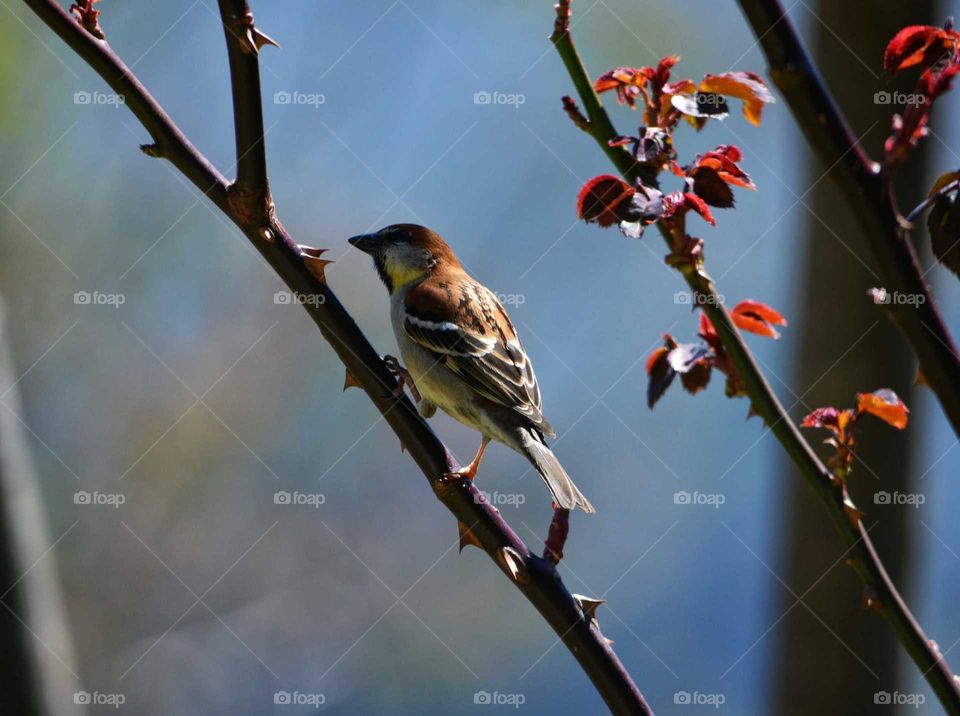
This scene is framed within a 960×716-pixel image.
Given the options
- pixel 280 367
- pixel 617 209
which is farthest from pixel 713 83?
pixel 280 367

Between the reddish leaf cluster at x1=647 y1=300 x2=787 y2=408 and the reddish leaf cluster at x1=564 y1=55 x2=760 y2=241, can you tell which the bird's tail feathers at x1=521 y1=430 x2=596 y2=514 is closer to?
the reddish leaf cluster at x1=647 y1=300 x2=787 y2=408

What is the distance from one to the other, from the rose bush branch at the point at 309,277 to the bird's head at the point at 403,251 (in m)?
2.54

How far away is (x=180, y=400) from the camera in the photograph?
25.6 ft

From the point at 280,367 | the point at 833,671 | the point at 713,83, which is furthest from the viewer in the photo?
the point at 280,367

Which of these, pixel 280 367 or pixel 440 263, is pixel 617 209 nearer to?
pixel 440 263

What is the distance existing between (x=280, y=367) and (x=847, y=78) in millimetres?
4796

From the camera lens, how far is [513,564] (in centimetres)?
242

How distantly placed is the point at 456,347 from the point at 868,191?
3.02 m

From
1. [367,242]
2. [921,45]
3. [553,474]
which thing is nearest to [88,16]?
[921,45]

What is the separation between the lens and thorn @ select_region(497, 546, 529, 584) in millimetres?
2408

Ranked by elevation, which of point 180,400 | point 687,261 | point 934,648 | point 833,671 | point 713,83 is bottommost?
point 833,671

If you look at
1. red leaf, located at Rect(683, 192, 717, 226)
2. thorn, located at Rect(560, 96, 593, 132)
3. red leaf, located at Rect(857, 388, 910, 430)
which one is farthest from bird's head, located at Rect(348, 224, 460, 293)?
red leaf, located at Rect(857, 388, 910, 430)

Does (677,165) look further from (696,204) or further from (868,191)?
(868,191)

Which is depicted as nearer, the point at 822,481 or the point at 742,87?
the point at 822,481
